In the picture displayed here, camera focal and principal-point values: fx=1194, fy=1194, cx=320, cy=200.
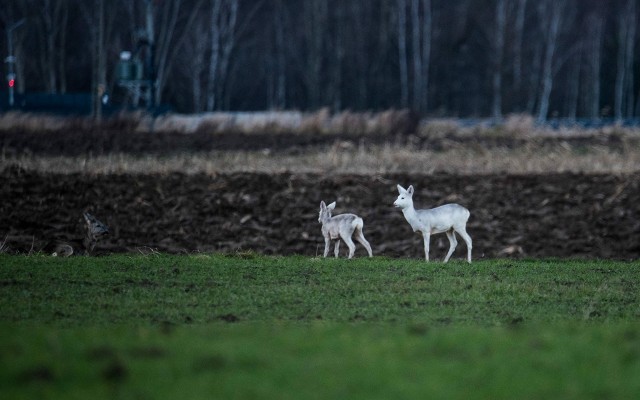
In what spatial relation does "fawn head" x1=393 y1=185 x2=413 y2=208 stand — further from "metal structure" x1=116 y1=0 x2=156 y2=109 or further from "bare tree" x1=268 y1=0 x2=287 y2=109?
"bare tree" x1=268 y1=0 x2=287 y2=109

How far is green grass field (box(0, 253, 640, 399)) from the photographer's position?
748 centimetres

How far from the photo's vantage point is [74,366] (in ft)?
25.5

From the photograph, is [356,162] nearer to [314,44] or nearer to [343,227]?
[343,227]

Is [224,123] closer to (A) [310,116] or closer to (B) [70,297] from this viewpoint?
(A) [310,116]

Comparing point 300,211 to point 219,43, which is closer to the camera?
point 300,211

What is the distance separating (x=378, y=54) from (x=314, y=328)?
73.5 m

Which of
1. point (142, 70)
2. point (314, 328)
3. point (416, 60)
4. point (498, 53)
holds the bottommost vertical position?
point (416, 60)

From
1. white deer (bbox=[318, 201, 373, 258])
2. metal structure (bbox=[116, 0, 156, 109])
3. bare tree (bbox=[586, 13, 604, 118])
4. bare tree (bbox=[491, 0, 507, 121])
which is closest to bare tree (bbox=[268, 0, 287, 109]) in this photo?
bare tree (bbox=[491, 0, 507, 121])

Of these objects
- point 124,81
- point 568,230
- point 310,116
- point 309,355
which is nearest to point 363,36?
point 124,81

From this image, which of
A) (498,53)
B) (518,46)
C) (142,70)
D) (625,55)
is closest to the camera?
(142,70)

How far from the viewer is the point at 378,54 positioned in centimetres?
8256

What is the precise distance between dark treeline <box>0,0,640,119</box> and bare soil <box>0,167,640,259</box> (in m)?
45.4

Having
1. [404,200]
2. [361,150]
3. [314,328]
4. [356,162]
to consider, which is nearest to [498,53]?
[361,150]

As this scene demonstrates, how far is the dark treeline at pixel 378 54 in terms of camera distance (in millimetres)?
74562
